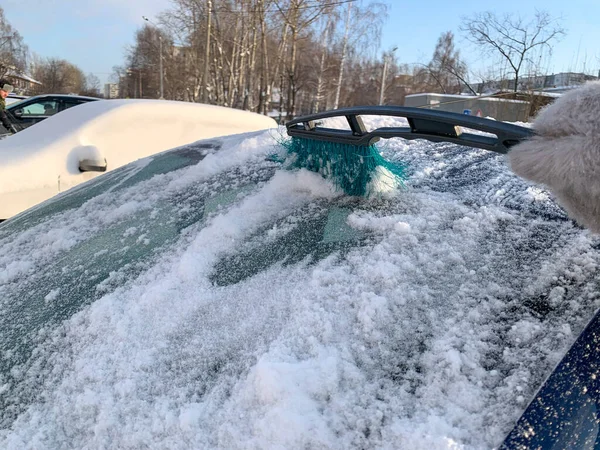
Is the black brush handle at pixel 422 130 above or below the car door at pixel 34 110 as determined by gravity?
above

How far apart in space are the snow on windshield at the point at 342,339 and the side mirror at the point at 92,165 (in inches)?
96.0

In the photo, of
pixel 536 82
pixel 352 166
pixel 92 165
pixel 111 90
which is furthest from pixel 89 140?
pixel 111 90

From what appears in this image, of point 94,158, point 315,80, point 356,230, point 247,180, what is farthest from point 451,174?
point 315,80

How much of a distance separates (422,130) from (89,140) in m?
3.03

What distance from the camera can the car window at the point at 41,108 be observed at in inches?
367

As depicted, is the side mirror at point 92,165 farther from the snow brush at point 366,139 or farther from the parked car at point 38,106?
the parked car at point 38,106

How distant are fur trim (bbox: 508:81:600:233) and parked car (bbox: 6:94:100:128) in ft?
32.2

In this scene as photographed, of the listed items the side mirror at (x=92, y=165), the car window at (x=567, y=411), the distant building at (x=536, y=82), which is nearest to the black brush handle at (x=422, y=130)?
the car window at (x=567, y=411)

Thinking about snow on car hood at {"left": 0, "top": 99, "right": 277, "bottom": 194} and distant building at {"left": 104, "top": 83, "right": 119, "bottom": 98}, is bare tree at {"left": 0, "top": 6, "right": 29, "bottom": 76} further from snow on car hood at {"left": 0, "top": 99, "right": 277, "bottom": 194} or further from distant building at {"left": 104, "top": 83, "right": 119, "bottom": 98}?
snow on car hood at {"left": 0, "top": 99, "right": 277, "bottom": 194}

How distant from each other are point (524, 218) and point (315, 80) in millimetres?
34344

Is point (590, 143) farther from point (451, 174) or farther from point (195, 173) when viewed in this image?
point (195, 173)

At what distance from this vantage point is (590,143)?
2.14ft

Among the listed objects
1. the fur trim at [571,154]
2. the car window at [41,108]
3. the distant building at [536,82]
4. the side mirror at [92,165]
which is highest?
the distant building at [536,82]

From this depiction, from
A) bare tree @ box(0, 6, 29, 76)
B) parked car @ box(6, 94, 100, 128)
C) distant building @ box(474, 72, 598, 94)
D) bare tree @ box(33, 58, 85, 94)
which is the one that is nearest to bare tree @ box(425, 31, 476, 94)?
distant building @ box(474, 72, 598, 94)
